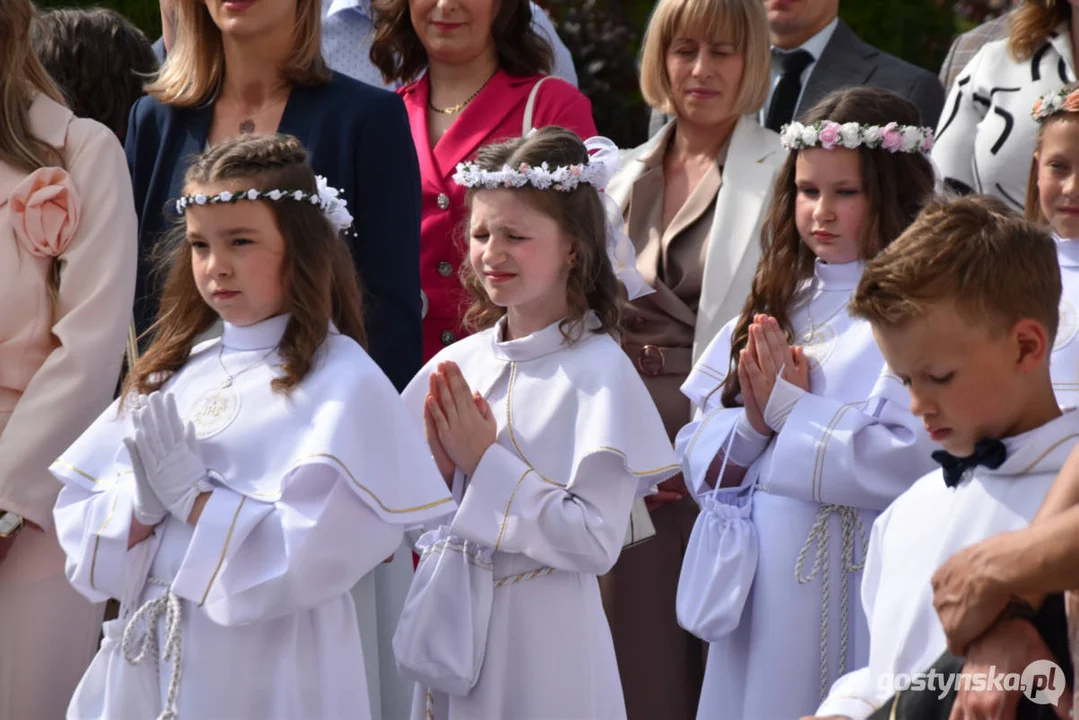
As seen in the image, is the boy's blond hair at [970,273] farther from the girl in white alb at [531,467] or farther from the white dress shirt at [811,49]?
the white dress shirt at [811,49]

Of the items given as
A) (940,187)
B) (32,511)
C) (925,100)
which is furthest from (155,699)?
(925,100)

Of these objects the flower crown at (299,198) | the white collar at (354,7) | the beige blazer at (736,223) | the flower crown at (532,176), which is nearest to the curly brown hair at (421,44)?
the white collar at (354,7)

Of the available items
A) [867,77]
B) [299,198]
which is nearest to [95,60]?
[299,198]

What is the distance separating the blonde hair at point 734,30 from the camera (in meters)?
5.57

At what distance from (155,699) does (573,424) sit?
49.2 inches

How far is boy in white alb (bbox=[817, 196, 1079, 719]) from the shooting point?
10.1ft

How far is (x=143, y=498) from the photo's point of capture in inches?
154

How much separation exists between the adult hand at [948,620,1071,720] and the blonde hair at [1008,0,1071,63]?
124 inches

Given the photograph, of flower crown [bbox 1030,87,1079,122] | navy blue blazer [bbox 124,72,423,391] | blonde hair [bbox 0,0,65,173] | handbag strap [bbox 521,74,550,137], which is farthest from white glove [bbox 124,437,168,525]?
flower crown [bbox 1030,87,1079,122]

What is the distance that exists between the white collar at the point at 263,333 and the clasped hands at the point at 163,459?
343mm

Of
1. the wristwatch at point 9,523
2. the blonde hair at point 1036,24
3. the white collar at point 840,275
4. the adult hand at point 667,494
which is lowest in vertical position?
the adult hand at point 667,494

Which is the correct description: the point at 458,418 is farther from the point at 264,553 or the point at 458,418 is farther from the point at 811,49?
the point at 811,49

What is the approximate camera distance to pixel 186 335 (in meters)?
4.38

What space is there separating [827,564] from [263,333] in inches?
64.1
